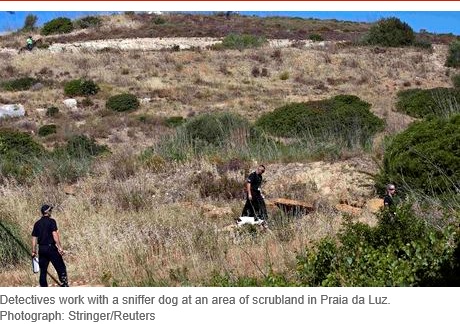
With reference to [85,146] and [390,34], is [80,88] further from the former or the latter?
[390,34]

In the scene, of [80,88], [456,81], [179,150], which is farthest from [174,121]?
[456,81]

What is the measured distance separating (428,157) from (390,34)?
43768 mm

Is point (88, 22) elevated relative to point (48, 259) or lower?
elevated

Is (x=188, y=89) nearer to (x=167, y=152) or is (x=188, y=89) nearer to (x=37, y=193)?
(x=167, y=152)

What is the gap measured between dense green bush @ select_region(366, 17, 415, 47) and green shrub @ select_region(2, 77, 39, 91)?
26.6 metres

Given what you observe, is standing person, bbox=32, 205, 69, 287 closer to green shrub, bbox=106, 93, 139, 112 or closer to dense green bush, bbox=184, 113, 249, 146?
dense green bush, bbox=184, 113, 249, 146

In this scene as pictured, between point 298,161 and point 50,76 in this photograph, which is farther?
point 50,76

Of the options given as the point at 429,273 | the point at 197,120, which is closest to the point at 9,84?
the point at 197,120

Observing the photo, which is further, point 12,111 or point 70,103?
point 70,103

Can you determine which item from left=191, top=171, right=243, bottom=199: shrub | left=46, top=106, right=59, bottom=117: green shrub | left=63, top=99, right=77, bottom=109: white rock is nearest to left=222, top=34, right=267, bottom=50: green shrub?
left=63, top=99, right=77, bottom=109: white rock

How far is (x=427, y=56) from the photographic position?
46.7m

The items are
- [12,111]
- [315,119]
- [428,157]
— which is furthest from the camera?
[12,111]

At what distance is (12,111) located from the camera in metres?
32.3

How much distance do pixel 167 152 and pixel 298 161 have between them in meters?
3.40
